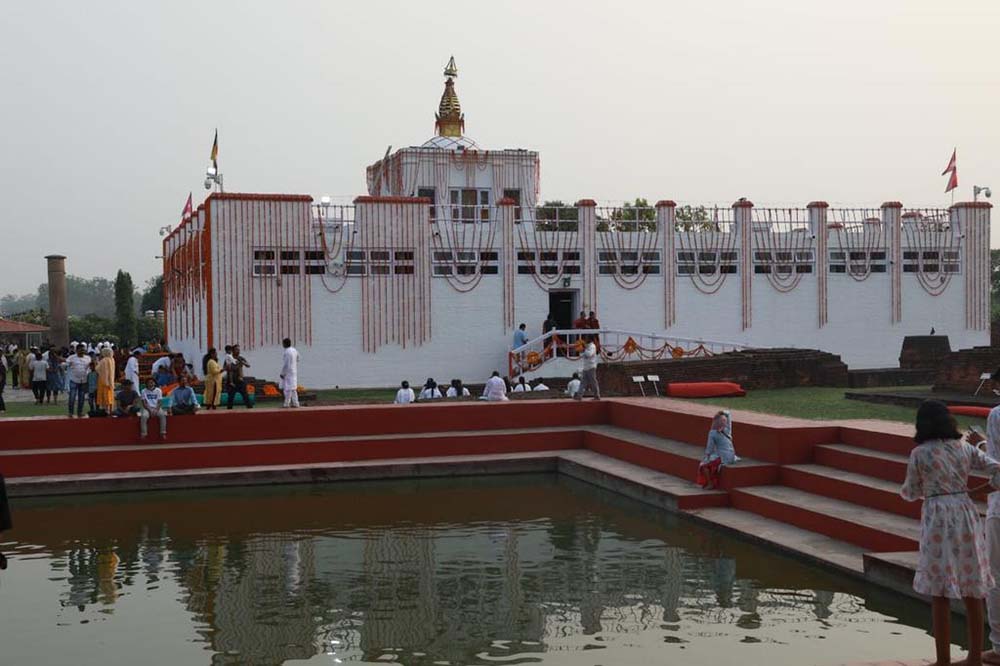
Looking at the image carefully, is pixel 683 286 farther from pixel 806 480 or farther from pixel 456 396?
pixel 806 480

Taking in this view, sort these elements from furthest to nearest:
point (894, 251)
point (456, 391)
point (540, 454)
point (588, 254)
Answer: point (894, 251) → point (588, 254) → point (456, 391) → point (540, 454)

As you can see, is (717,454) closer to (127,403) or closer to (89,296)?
(127,403)

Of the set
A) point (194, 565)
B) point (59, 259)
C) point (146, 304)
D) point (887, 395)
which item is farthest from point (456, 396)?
point (146, 304)

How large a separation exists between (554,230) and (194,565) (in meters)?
20.0

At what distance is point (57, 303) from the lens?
36.7m

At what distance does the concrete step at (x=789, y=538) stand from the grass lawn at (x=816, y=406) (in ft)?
10.4

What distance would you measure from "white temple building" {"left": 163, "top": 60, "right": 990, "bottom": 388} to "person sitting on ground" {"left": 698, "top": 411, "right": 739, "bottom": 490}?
1366 centimetres

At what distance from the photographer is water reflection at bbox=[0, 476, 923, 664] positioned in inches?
278

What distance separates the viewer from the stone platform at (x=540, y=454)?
387 inches

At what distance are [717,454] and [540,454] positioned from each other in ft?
13.1

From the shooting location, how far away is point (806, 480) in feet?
34.7

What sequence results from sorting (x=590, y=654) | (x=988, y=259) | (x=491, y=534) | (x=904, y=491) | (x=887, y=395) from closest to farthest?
(x=904, y=491)
(x=590, y=654)
(x=491, y=534)
(x=887, y=395)
(x=988, y=259)

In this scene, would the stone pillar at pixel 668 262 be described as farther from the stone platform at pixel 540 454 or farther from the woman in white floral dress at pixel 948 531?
the woman in white floral dress at pixel 948 531

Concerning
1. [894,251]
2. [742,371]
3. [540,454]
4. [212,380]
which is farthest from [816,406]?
[894,251]
